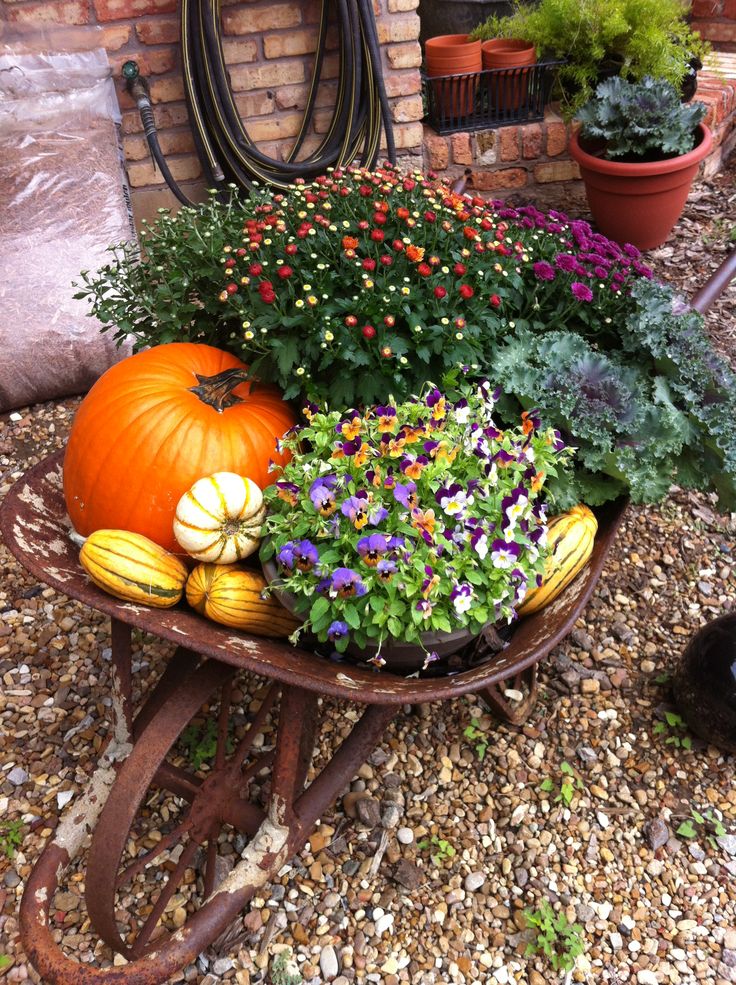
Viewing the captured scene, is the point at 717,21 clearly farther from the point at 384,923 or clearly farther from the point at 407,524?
the point at 384,923

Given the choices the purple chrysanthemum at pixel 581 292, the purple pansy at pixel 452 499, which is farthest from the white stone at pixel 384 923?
the purple chrysanthemum at pixel 581 292

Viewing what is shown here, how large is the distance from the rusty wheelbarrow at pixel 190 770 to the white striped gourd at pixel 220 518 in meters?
0.13

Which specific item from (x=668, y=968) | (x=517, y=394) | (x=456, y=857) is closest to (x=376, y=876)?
(x=456, y=857)

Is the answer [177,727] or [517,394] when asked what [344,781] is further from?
[517,394]

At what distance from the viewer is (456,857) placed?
5.93 ft

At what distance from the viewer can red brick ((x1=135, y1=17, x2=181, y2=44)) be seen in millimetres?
3197

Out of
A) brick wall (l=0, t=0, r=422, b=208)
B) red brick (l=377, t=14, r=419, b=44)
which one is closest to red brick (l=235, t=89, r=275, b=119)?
brick wall (l=0, t=0, r=422, b=208)

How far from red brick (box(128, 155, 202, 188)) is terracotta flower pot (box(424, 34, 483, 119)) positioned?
3.71 ft

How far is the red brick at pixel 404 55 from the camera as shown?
3416 mm

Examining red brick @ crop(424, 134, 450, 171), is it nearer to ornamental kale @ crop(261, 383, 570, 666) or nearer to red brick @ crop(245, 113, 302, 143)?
red brick @ crop(245, 113, 302, 143)

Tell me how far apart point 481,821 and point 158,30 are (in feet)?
9.98

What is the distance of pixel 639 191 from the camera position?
3.53 meters

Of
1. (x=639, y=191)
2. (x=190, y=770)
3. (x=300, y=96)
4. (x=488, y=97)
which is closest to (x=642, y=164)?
(x=639, y=191)

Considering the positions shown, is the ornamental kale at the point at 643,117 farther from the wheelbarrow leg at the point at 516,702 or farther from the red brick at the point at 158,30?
the wheelbarrow leg at the point at 516,702
